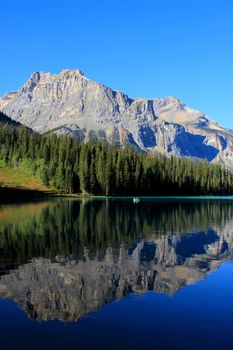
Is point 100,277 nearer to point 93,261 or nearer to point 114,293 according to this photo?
point 114,293

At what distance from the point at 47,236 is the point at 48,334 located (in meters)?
34.8

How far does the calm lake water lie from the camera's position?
1986 cm

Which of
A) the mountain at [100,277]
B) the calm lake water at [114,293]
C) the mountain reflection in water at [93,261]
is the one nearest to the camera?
the calm lake water at [114,293]

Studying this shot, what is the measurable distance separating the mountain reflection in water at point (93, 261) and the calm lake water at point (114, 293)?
3.1 inches

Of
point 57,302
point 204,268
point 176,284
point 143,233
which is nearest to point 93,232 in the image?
point 143,233

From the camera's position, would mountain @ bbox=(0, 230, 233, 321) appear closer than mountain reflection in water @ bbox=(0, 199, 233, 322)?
Yes

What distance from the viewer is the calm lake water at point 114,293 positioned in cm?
1986

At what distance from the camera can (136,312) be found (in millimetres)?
23734

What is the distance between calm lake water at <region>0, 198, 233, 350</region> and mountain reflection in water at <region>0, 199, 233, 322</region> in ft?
0.26

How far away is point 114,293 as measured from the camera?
27.9 m

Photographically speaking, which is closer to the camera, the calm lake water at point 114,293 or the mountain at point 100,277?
the calm lake water at point 114,293

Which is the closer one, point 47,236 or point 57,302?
point 57,302

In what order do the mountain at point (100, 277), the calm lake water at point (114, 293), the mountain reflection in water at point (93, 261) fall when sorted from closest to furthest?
the calm lake water at point (114, 293), the mountain at point (100, 277), the mountain reflection in water at point (93, 261)

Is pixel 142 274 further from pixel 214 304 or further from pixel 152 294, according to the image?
pixel 214 304
